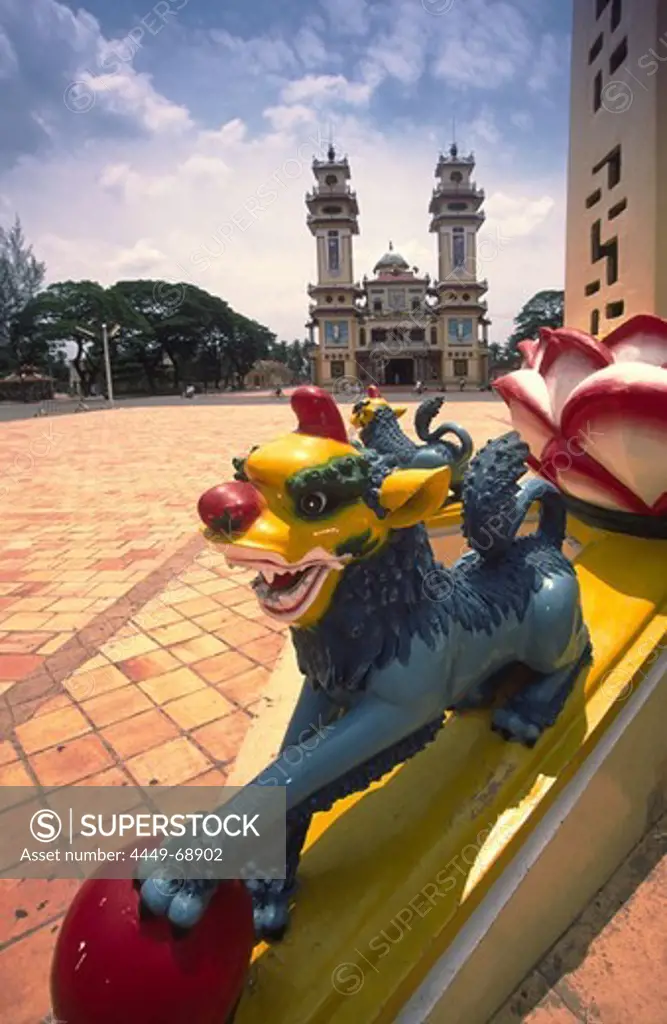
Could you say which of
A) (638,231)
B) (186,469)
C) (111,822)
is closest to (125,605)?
(111,822)

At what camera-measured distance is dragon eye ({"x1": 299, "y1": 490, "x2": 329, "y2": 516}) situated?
98cm

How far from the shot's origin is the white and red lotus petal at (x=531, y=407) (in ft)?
6.38

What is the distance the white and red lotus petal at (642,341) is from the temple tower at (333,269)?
3543 centimetres

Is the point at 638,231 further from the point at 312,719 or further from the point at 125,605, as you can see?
the point at 125,605

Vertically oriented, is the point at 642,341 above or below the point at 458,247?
below

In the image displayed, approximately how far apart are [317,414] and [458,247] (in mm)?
40077

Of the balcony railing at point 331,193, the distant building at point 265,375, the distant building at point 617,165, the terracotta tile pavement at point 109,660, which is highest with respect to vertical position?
the balcony railing at point 331,193

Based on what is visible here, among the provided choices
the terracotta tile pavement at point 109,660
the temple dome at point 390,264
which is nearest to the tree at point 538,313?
the temple dome at point 390,264

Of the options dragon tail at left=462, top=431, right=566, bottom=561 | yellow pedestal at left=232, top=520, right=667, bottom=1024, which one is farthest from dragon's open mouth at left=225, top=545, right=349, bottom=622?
yellow pedestal at left=232, top=520, right=667, bottom=1024

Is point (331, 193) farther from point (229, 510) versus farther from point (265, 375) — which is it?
point (229, 510)

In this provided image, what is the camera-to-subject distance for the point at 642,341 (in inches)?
65.1

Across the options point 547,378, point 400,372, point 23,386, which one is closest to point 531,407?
point 547,378

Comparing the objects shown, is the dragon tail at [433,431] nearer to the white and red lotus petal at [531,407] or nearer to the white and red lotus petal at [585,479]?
the white and red lotus petal at [531,407]

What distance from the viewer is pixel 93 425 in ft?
55.3
